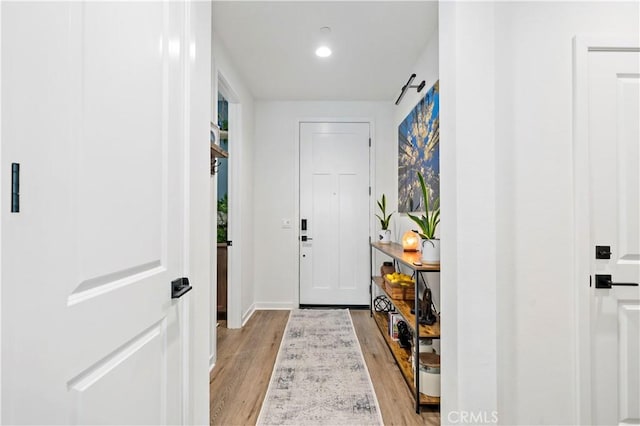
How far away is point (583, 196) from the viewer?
153cm

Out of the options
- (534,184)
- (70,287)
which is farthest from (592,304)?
(70,287)

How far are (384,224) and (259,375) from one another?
7.15 feet

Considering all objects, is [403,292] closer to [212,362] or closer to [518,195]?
[518,195]

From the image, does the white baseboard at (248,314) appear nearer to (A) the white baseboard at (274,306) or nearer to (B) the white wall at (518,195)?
(A) the white baseboard at (274,306)

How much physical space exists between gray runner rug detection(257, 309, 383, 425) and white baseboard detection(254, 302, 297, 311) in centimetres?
77

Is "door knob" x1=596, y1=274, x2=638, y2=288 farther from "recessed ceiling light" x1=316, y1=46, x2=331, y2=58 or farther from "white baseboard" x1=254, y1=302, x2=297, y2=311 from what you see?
"white baseboard" x1=254, y1=302, x2=297, y2=311

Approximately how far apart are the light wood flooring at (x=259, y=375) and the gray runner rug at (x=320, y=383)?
7 cm

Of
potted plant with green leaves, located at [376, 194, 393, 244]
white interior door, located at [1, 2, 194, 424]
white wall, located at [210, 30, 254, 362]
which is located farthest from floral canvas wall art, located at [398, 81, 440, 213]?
white interior door, located at [1, 2, 194, 424]

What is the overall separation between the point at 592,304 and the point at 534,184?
600 millimetres

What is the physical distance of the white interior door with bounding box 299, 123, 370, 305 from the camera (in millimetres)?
4297

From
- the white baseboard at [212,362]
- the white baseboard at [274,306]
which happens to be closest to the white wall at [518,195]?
the white baseboard at [212,362]

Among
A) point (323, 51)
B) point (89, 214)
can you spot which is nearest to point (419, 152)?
point (323, 51)

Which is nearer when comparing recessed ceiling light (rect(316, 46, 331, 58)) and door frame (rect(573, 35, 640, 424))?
door frame (rect(573, 35, 640, 424))

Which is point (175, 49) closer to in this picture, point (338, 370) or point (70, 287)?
point (70, 287)
